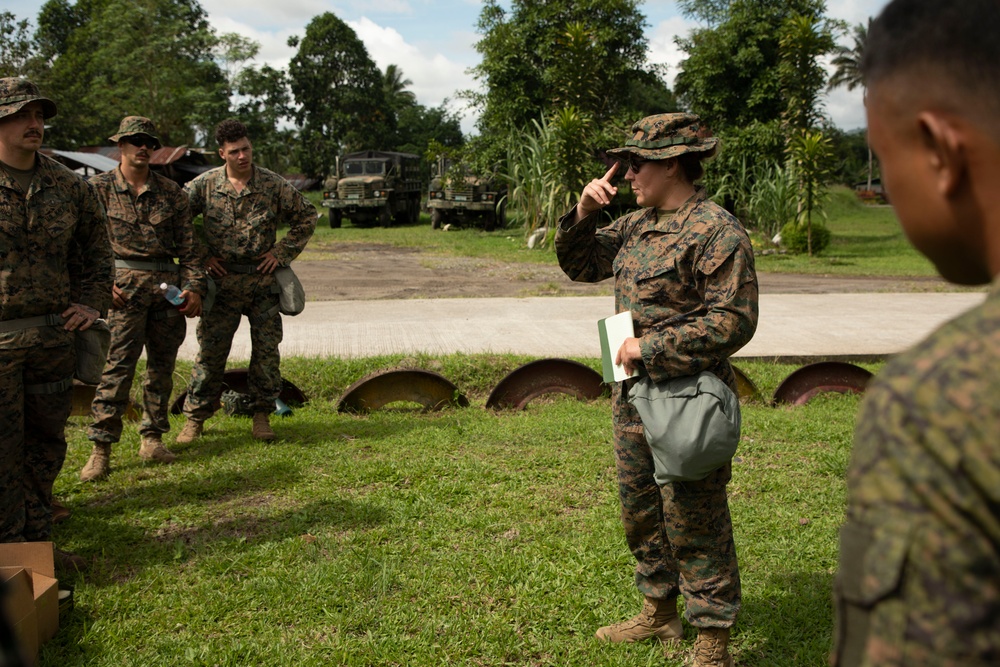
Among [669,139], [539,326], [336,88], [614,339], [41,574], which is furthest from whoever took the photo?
[336,88]

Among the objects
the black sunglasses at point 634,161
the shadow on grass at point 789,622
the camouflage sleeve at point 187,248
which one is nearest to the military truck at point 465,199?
the camouflage sleeve at point 187,248

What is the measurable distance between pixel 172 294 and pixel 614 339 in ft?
10.6

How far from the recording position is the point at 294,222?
6074 millimetres

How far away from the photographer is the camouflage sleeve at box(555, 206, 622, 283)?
10.7ft

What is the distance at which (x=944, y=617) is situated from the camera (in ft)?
2.93

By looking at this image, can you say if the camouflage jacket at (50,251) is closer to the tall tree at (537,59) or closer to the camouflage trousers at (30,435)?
the camouflage trousers at (30,435)

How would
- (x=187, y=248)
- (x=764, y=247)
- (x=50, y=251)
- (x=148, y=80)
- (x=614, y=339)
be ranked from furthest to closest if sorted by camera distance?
(x=148, y=80) → (x=764, y=247) → (x=187, y=248) → (x=50, y=251) → (x=614, y=339)

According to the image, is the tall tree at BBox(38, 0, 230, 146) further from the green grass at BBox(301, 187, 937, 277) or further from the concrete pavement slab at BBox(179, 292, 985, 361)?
the concrete pavement slab at BBox(179, 292, 985, 361)

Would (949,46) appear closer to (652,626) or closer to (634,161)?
(634,161)

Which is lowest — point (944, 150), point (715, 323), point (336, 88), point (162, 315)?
point (162, 315)

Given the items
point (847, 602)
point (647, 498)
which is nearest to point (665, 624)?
point (647, 498)

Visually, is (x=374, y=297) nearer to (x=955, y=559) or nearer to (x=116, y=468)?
(x=116, y=468)

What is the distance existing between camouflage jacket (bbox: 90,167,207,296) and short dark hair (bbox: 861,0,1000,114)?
492 centimetres

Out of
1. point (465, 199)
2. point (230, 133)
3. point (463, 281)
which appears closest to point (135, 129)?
point (230, 133)
